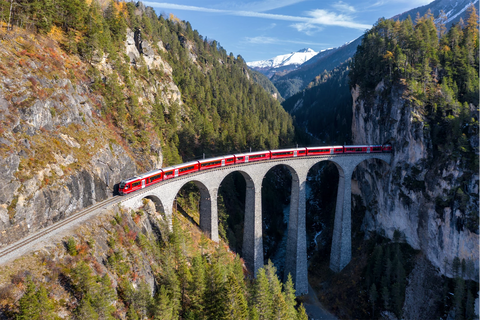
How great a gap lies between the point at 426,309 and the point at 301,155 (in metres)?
→ 26.7

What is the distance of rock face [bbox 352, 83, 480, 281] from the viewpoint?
124 feet

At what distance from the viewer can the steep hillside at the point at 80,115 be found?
982 inches

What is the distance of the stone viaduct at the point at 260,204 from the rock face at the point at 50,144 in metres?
5.68

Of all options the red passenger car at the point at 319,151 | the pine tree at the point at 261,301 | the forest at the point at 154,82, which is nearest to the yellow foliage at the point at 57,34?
the forest at the point at 154,82

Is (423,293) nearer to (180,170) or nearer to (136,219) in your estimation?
(180,170)

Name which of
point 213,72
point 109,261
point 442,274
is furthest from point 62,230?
point 213,72

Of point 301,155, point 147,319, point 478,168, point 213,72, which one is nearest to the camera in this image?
point 147,319

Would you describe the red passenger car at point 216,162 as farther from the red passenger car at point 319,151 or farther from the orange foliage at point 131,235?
the red passenger car at point 319,151

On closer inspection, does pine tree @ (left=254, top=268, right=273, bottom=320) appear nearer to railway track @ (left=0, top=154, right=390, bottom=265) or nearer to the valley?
the valley

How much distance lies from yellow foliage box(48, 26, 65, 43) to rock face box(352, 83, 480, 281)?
5340 centimetres

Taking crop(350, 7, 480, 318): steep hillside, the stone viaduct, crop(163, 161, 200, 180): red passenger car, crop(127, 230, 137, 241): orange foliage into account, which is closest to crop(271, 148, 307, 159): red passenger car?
the stone viaduct

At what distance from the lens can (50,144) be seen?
28.0 metres

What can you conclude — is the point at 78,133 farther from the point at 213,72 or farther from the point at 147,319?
the point at 213,72

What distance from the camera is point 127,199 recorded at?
31469 mm
